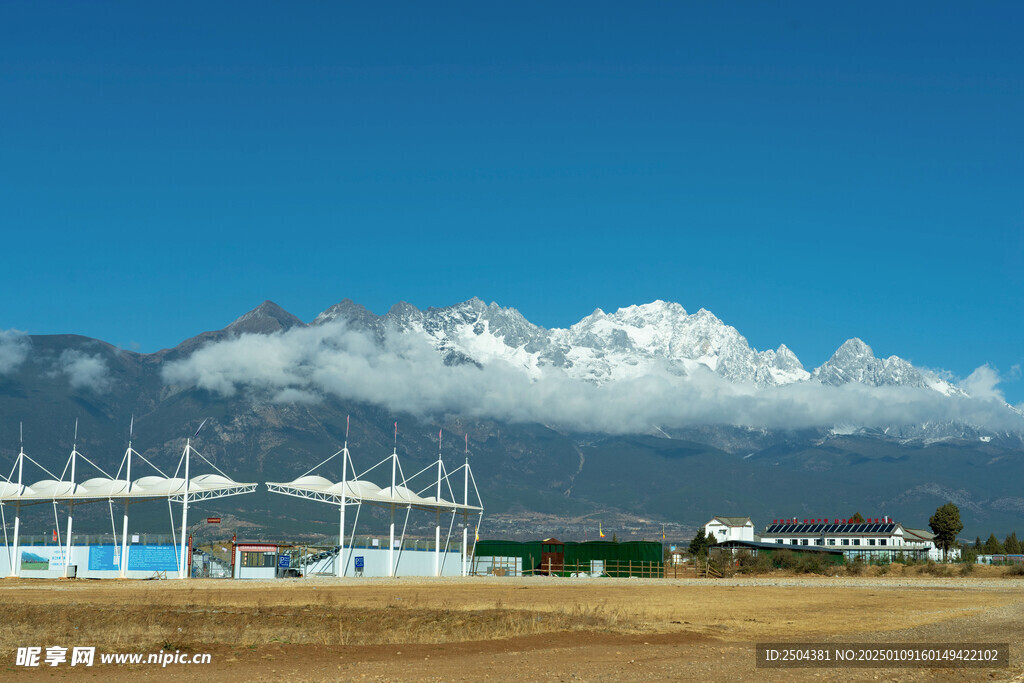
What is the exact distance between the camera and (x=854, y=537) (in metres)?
180

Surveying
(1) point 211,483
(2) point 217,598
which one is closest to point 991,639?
(2) point 217,598

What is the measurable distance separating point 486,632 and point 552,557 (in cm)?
7084

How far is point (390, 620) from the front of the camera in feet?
117

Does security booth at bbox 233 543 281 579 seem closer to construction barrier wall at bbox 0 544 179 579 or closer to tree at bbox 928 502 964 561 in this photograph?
construction barrier wall at bbox 0 544 179 579

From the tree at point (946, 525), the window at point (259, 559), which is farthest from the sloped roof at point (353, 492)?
the tree at point (946, 525)

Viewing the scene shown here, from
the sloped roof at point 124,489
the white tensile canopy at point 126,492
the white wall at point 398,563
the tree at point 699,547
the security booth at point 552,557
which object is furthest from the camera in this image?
the tree at point 699,547

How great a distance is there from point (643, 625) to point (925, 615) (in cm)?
1239

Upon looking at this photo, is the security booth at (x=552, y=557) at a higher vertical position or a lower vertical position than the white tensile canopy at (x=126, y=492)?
lower

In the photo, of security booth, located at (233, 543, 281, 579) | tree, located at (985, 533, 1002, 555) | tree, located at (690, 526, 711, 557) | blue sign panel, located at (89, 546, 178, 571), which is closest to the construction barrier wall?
blue sign panel, located at (89, 546, 178, 571)

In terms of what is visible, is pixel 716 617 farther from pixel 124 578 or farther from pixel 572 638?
pixel 124 578

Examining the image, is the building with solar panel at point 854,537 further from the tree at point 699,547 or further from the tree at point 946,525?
the tree at point 699,547

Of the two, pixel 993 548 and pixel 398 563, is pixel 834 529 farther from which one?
pixel 398 563

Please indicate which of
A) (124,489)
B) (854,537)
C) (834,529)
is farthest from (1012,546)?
(124,489)

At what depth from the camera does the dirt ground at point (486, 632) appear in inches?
883
